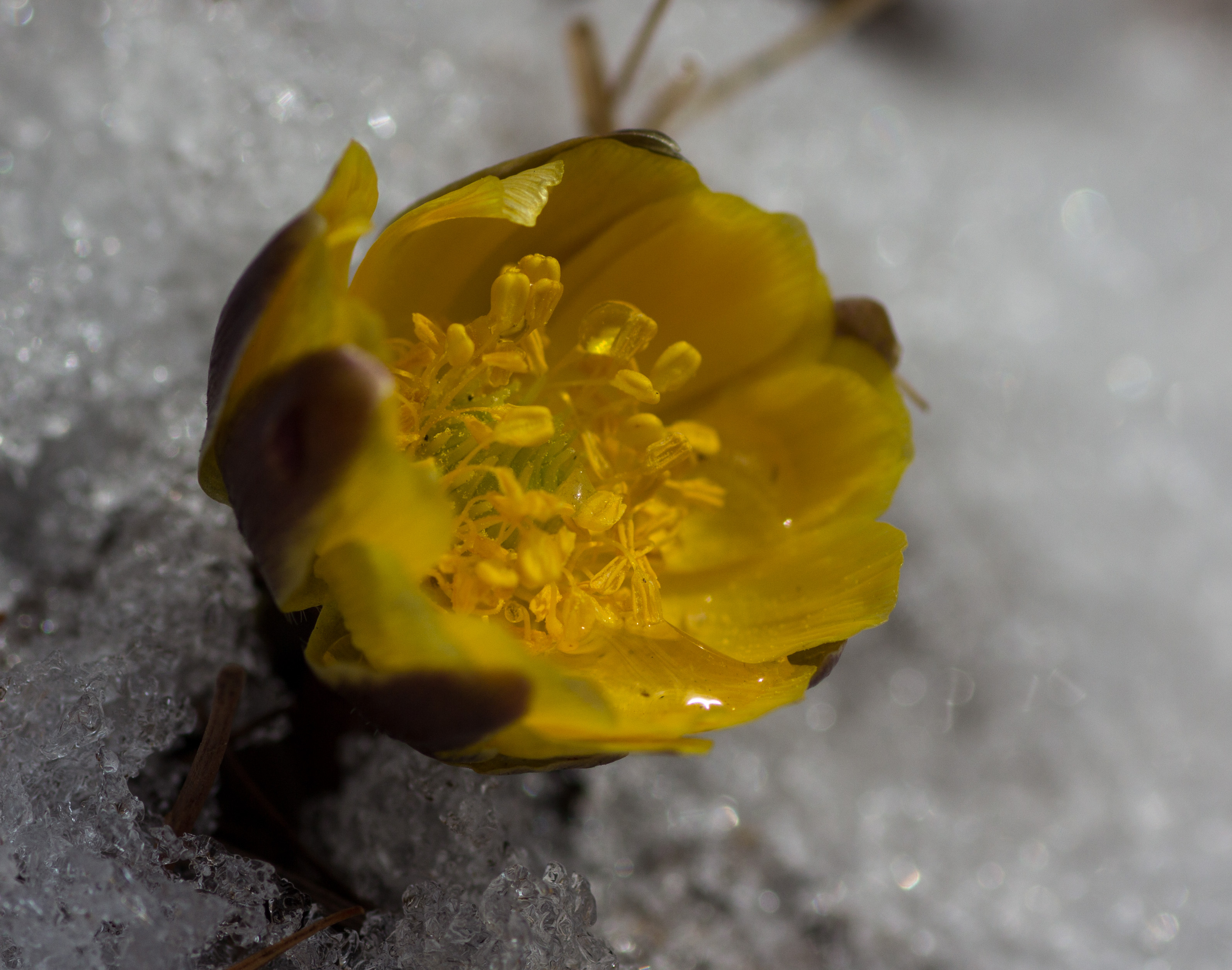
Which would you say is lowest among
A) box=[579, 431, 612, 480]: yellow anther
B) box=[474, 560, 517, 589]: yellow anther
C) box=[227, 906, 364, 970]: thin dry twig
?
box=[227, 906, 364, 970]: thin dry twig

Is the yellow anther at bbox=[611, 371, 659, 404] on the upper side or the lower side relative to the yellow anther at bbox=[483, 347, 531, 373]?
lower

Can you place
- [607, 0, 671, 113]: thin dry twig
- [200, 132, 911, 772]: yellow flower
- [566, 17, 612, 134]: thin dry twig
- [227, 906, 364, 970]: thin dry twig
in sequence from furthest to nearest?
[566, 17, 612, 134]: thin dry twig
[607, 0, 671, 113]: thin dry twig
[227, 906, 364, 970]: thin dry twig
[200, 132, 911, 772]: yellow flower

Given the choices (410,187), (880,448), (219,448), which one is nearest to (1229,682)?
(880,448)

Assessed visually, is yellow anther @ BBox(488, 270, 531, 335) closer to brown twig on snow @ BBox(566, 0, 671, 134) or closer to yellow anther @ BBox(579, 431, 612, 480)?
yellow anther @ BBox(579, 431, 612, 480)

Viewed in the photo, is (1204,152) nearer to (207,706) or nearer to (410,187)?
(410,187)

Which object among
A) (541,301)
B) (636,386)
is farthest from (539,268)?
(636,386)

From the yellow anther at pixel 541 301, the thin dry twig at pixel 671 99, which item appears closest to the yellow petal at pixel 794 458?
the yellow anther at pixel 541 301

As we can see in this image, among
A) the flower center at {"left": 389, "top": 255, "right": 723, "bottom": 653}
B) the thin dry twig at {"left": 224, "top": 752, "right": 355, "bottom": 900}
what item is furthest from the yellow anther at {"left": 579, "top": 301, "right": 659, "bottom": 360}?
the thin dry twig at {"left": 224, "top": 752, "right": 355, "bottom": 900}
